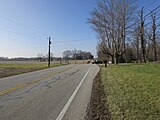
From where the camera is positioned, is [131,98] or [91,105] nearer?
[91,105]

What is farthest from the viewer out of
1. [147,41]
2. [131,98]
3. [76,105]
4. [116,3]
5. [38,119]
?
[147,41]

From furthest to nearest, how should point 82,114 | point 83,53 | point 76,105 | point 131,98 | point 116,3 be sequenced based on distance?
point 83,53 → point 116,3 → point 131,98 → point 76,105 → point 82,114

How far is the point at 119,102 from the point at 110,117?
5.81 feet

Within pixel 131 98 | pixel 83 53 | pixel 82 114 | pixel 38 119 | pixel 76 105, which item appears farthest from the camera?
pixel 83 53

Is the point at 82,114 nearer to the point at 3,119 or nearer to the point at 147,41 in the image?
the point at 3,119

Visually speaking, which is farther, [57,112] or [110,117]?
[57,112]

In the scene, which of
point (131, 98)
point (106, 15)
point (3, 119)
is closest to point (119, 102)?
point (131, 98)

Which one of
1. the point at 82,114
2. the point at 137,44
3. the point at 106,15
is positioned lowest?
the point at 82,114

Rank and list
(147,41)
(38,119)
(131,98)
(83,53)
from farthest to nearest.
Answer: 1. (83,53)
2. (147,41)
3. (131,98)
4. (38,119)

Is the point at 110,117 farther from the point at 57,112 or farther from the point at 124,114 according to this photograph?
the point at 57,112

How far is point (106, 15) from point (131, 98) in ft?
124

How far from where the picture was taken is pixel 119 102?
23.6 feet

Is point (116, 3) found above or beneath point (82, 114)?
above

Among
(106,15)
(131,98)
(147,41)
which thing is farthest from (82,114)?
(147,41)
